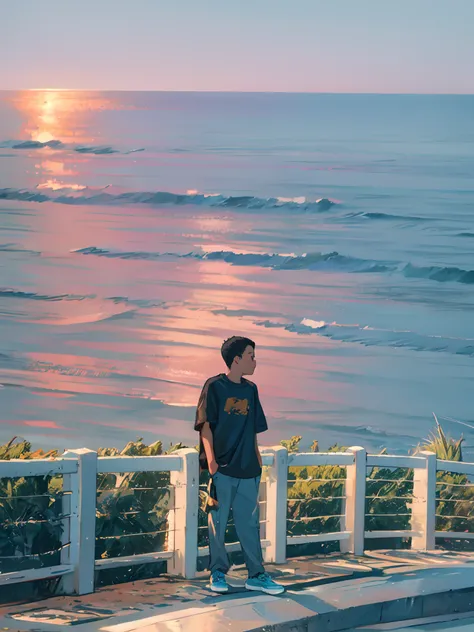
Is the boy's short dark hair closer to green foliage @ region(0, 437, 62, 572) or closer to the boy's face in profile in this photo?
→ the boy's face in profile

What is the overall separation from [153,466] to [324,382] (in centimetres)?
7487

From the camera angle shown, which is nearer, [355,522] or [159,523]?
[159,523]

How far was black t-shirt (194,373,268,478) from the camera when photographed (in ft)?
24.3

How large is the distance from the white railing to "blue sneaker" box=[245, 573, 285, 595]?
24.5 inches

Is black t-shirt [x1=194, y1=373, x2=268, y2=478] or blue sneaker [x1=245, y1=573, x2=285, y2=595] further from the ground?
black t-shirt [x1=194, y1=373, x2=268, y2=478]

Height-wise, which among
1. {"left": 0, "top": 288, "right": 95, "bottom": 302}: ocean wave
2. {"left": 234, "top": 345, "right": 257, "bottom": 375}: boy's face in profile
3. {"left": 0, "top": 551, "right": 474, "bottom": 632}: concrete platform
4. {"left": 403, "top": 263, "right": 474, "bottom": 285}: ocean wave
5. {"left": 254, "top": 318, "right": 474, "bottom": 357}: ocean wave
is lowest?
{"left": 0, "top": 551, "right": 474, "bottom": 632}: concrete platform

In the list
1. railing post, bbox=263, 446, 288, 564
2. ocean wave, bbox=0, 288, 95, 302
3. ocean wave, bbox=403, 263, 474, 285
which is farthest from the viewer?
ocean wave, bbox=0, 288, 95, 302

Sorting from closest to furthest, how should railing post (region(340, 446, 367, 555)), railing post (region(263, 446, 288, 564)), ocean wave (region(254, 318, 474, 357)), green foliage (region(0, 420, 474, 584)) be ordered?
green foliage (region(0, 420, 474, 584)) → railing post (region(263, 446, 288, 564)) → railing post (region(340, 446, 367, 555)) → ocean wave (region(254, 318, 474, 357))

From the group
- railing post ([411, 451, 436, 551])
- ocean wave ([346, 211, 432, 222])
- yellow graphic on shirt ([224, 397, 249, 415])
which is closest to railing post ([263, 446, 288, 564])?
yellow graphic on shirt ([224, 397, 249, 415])

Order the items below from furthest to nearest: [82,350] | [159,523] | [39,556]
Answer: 1. [82,350]
2. [159,523]
3. [39,556]

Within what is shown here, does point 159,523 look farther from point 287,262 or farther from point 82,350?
point 287,262

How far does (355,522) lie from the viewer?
30.7 feet

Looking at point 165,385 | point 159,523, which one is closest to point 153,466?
point 159,523

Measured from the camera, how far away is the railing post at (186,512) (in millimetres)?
8060
